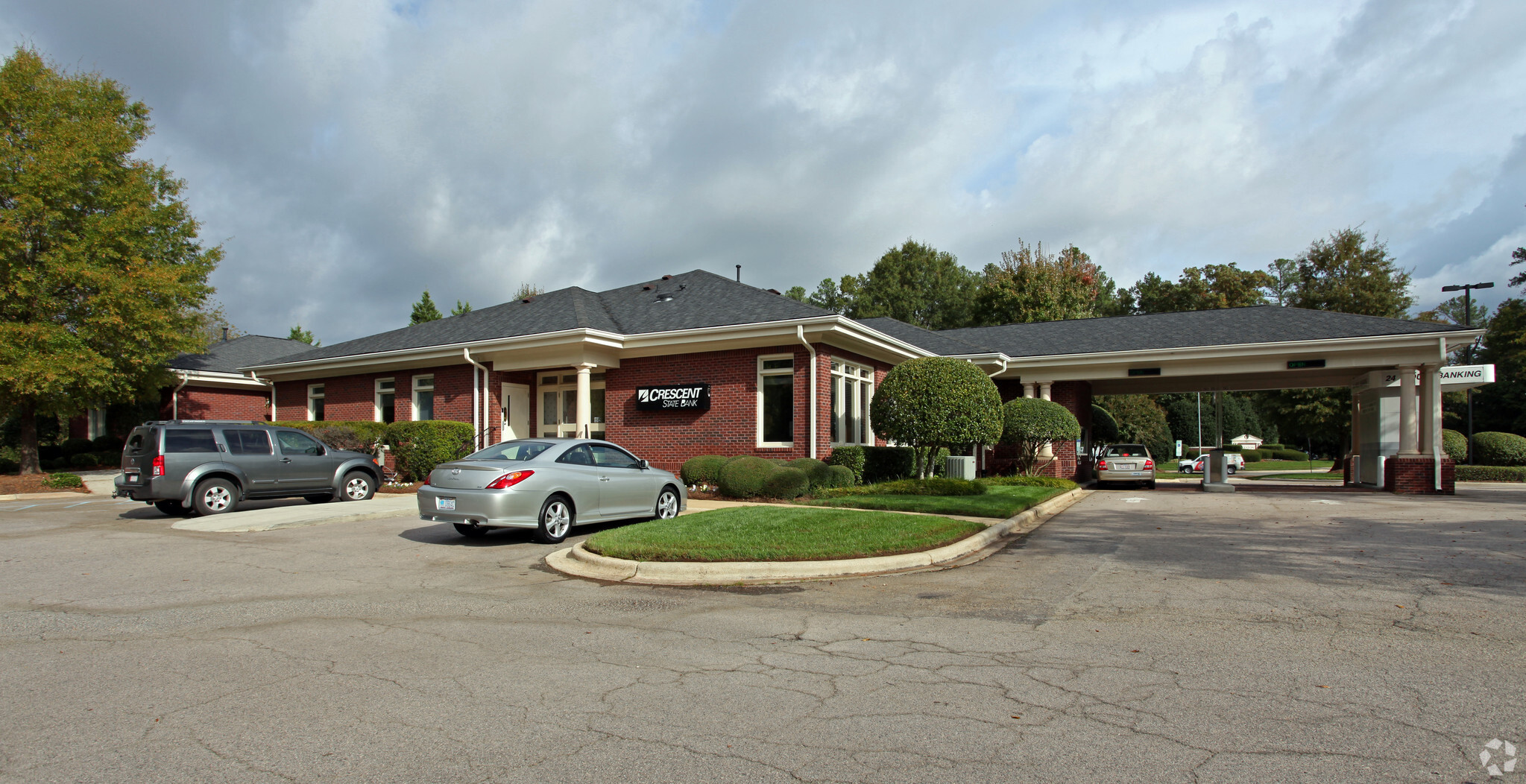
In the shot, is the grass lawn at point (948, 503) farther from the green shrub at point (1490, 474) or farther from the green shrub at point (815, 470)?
the green shrub at point (1490, 474)

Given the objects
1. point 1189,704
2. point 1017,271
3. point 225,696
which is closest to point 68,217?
point 225,696

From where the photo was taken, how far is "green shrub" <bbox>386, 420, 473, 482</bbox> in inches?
763

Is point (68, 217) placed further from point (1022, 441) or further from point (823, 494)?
point (1022, 441)

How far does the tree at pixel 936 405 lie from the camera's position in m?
16.9

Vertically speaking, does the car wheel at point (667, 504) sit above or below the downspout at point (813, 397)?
below

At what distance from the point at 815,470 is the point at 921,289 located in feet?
→ 140

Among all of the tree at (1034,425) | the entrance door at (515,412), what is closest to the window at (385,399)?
the entrance door at (515,412)

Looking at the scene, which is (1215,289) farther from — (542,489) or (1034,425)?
(542,489)

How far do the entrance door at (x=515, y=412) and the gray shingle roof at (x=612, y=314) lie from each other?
1.50 meters

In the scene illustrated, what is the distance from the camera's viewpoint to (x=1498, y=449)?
31.1m

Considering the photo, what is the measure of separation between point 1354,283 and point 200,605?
169 ft

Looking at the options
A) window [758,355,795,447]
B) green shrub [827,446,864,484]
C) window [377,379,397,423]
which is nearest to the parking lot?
green shrub [827,446,864,484]

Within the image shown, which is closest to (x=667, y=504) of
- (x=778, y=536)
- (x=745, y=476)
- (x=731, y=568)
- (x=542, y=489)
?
(x=542, y=489)

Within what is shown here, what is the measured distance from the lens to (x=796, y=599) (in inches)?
285
